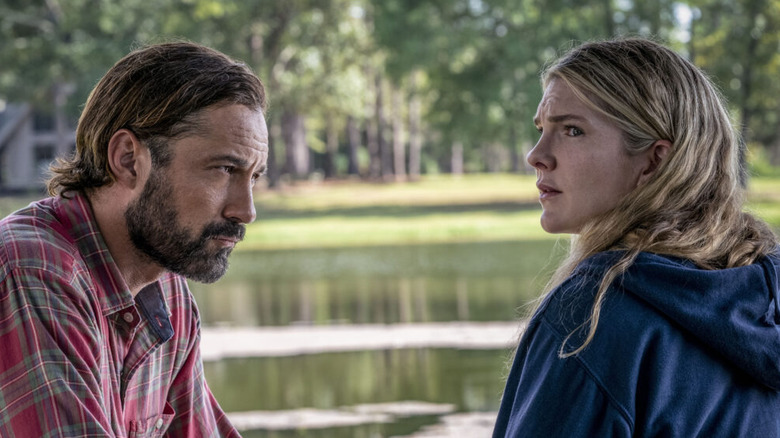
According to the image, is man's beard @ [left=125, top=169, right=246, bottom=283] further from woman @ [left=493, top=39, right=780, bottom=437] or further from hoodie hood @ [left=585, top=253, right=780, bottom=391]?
hoodie hood @ [left=585, top=253, right=780, bottom=391]

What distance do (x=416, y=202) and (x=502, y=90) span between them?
3.29 metres

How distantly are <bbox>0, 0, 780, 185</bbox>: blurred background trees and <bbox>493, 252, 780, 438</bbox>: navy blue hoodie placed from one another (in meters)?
18.4

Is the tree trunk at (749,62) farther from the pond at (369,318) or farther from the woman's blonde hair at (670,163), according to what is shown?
the woman's blonde hair at (670,163)

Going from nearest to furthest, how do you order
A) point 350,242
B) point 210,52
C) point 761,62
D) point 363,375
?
1. point 210,52
2. point 363,375
3. point 350,242
4. point 761,62

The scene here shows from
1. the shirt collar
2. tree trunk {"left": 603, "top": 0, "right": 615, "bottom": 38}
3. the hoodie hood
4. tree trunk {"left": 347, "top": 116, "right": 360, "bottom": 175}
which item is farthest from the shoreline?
tree trunk {"left": 347, "top": 116, "right": 360, "bottom": 175}

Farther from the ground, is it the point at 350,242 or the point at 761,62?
the point at 761,62

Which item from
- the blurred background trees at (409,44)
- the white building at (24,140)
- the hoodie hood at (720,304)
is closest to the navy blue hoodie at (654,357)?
the hoodie hood at (720,304)

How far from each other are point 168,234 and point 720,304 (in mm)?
964

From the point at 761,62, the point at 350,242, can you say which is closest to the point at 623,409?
the point at 350,242

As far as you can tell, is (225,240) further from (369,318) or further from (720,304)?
(369,318)

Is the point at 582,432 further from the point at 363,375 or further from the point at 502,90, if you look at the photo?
the point at 502,90

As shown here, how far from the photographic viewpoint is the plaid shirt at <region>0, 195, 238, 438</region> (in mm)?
1521

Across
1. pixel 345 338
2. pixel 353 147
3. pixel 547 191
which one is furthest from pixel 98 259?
pixel 353 147

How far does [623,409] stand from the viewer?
1.37 m
